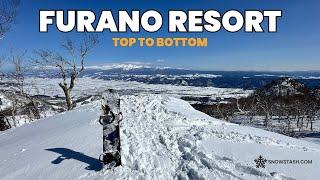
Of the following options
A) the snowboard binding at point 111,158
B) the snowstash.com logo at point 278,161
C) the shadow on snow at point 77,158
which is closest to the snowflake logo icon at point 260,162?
the snowstash.com logo at point 278,161

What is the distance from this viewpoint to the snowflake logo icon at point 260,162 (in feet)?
26.0

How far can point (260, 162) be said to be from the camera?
26.7 feet

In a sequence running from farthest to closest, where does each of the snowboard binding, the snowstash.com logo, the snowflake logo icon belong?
1. the snowstash.com logo
2. the snowboard binding
3. the snowflake logo icon

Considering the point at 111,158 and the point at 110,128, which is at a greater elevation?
the point at 110,128

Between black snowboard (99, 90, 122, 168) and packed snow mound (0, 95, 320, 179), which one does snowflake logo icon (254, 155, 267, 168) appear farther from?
black snowboard (99, 90, 122, 168)

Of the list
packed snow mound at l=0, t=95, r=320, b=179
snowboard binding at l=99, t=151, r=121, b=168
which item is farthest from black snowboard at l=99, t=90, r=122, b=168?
packed snow mound at l=0, t=95, r=320, b=179

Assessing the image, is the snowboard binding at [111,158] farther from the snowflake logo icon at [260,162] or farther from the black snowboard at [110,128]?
the snowflake logo icon at [260,162]

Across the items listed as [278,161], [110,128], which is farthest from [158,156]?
[278,161]

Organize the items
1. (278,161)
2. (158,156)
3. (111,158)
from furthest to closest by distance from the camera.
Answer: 1. (158,156)
2. (278,161)
3. (111,158)

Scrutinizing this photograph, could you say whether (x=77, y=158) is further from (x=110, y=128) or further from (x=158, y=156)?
(x=158, y=156)

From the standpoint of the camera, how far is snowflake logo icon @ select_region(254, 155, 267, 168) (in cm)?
792

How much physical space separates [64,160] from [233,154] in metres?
4.12

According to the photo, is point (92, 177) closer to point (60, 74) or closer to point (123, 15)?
point (123, 15)

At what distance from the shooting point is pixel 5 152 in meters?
11.8
